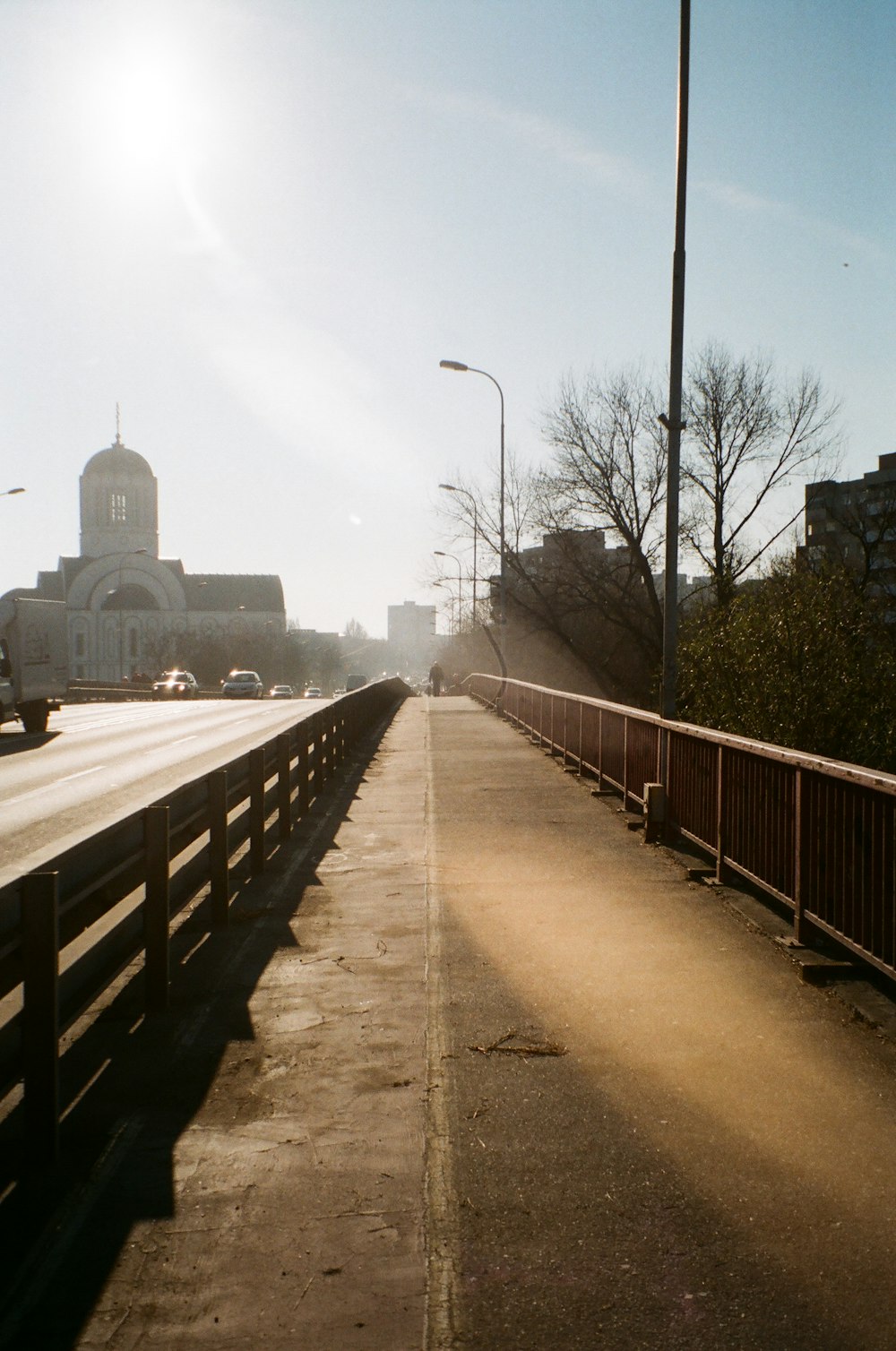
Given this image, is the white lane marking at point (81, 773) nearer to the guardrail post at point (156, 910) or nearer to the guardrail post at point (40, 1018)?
the guardrail post at point (156, 910)

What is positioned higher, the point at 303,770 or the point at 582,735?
the point at 582,735

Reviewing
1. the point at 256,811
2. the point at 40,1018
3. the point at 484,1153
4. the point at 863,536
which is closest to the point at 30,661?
the point at 256,811

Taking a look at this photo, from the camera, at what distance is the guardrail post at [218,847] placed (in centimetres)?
796

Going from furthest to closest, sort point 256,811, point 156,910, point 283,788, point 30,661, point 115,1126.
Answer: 1. point 30,661
2. point 283,788
3. point 256,811
4. point 156,910
5. point 115,1126

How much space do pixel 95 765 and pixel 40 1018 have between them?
16.8m

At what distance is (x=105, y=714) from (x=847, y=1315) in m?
38.0

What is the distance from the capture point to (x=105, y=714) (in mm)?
39375

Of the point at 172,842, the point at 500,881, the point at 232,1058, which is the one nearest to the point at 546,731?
the point at 500,881

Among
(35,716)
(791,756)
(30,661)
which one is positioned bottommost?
(35,716)

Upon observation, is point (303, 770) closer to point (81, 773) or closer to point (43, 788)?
point (43, 788)

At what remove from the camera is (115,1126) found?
455 centimetres

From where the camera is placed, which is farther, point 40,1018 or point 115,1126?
point 115,1126

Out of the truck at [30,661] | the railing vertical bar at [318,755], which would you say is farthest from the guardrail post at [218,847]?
the truck at [30,661]

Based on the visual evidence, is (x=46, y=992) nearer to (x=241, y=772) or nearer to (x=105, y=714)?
(x=241, y=772)
